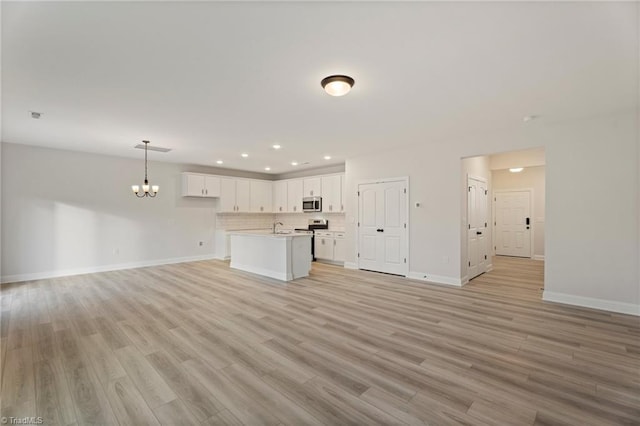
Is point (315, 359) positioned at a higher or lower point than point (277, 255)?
lower

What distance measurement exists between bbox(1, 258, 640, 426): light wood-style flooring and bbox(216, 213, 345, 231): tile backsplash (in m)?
3.74

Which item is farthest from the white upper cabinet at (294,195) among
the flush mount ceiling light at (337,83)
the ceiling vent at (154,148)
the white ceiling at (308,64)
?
the flush mount ceiling light at (337,83)

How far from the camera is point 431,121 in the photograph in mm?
4258

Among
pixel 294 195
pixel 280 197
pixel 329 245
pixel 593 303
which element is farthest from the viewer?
pixel 280 197

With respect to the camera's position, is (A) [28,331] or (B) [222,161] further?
(B) [222,161]

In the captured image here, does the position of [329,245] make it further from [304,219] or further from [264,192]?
[264,192]

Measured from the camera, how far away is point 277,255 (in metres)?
5.91

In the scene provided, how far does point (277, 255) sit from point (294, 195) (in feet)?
10.9

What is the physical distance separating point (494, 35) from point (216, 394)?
3.50 metres

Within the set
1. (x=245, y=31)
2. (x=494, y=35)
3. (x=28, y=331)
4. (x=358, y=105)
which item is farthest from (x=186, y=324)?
(x=494, y=35)

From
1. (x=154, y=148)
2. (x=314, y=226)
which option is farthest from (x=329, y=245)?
(x=154, y=148)

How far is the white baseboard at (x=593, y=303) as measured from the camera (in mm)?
3791

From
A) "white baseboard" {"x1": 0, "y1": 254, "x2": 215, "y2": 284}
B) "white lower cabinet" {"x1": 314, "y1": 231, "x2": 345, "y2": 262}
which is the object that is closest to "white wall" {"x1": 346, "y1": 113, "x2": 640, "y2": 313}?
"white lower cabinet" {"x1": 314, "y1": 231, "x2": 345, "y2": 262}

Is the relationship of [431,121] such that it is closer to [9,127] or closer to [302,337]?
[302,337]
